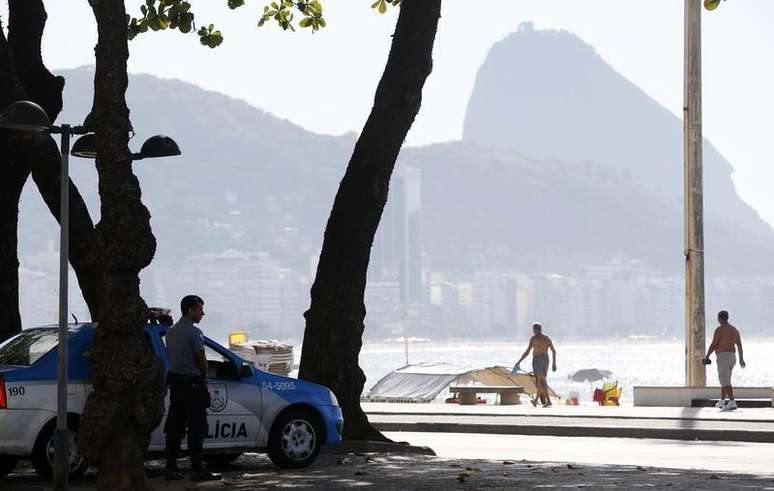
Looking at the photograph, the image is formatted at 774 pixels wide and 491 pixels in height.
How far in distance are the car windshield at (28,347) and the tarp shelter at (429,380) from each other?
41134 millimetres

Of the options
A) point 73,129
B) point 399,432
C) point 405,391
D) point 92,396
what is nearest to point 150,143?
point 73,129

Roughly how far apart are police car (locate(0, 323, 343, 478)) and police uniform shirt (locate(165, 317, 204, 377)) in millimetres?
637

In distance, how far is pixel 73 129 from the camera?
13.8m

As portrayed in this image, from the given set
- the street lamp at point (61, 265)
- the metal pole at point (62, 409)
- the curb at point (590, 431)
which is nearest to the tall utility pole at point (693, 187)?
the curb at point (590, 431)

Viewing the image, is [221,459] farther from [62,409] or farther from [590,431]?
[590,431]

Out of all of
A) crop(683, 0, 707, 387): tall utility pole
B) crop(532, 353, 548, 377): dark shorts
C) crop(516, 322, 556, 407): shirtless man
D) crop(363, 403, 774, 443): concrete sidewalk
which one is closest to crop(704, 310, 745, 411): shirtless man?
crop(363, 403, 774, 443): concrete sidewalk

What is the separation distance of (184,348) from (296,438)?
1903 mm

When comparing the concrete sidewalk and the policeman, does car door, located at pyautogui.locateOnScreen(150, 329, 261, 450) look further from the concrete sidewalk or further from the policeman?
the concrete sidewalk

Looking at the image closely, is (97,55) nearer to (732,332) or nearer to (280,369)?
(732,332)

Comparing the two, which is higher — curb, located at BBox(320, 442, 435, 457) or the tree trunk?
the tree trunk

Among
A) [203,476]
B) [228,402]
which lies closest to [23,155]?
[228,402]

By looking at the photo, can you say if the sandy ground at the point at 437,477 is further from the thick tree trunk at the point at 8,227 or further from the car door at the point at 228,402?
the thick tree trunk at the point at 8,227

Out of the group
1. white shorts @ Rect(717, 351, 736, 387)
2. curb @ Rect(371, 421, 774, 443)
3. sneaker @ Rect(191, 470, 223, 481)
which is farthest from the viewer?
white shorts @ Rect(717, 351, 736, 387)

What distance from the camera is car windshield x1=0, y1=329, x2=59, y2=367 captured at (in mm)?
14039
